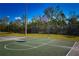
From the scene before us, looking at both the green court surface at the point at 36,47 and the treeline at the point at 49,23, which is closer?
the green court surface at the point at 36,47

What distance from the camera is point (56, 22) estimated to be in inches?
240

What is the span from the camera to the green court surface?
5.51 metres


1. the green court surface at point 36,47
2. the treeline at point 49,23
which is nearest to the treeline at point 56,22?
the treeline at point 49,23

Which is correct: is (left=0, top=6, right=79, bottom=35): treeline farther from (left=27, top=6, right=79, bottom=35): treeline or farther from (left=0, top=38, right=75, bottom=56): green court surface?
(left=0, top=38, right=75, bottom=56): green court surface

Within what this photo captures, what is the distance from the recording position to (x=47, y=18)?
20.0ft

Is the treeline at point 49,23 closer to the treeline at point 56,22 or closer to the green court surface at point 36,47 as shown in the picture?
the treeline at point 56,22

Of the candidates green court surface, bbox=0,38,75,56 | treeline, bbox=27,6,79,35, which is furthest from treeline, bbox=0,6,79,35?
green court surface, bbox=0,38,75,56

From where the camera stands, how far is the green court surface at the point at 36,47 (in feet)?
18.1

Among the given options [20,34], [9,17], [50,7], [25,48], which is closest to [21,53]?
[25,48]

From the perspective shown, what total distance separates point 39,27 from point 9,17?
1034 mm

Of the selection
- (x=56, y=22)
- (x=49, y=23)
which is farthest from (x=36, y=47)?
(x=56, y=22)

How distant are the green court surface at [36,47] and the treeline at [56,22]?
0.35 meters

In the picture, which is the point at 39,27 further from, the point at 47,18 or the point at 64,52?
the point at 64,52

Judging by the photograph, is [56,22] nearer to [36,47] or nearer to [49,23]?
[49,23]
